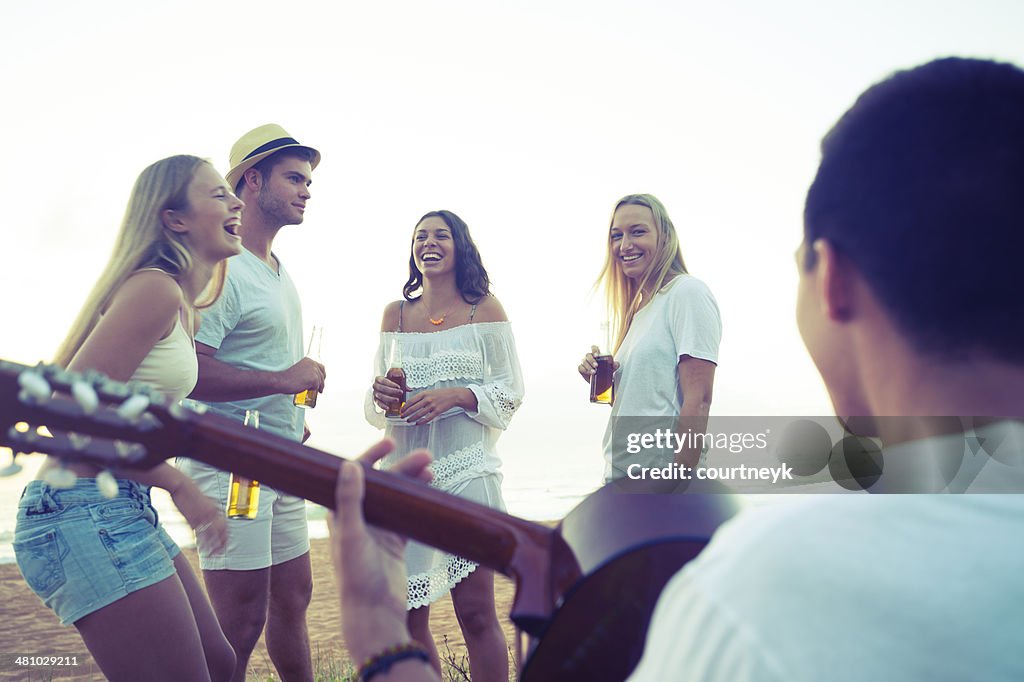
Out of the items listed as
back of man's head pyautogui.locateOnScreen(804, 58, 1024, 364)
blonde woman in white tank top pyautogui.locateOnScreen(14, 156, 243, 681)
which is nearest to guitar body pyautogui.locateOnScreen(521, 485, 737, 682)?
back of man's head pyautogui.locateOnScreen(804, 58, 1024, 364)

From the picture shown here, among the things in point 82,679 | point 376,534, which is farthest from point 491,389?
point 82,679

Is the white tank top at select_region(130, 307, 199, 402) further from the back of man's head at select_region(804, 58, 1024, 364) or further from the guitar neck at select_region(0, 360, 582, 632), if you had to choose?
the back of man's head at select_region(804, 58, 1024, 364)

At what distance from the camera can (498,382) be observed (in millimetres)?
4449

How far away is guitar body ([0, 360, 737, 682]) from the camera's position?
4.14ft

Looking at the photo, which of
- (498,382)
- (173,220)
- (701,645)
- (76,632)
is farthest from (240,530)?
(76,632)

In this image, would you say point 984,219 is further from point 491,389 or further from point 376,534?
point 491,389

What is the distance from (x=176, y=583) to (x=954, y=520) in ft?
7.52

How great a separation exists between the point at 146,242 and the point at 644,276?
2.26 metres

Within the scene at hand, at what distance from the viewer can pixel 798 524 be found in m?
0.84

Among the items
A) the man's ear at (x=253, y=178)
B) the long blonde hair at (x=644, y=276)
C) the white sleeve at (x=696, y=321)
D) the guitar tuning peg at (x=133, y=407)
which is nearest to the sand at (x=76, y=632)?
the man's ear at (x=253, y=178)

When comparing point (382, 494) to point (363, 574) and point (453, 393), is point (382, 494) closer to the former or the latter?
point (363, 574)

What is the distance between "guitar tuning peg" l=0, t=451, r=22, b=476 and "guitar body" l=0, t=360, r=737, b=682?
0.03m

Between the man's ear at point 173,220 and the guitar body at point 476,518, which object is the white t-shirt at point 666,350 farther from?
the guitar body at point 476,518

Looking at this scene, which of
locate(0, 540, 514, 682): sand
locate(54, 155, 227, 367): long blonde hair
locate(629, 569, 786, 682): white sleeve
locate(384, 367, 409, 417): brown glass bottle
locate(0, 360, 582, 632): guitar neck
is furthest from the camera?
locate(0, 540, 514, 682): sand
